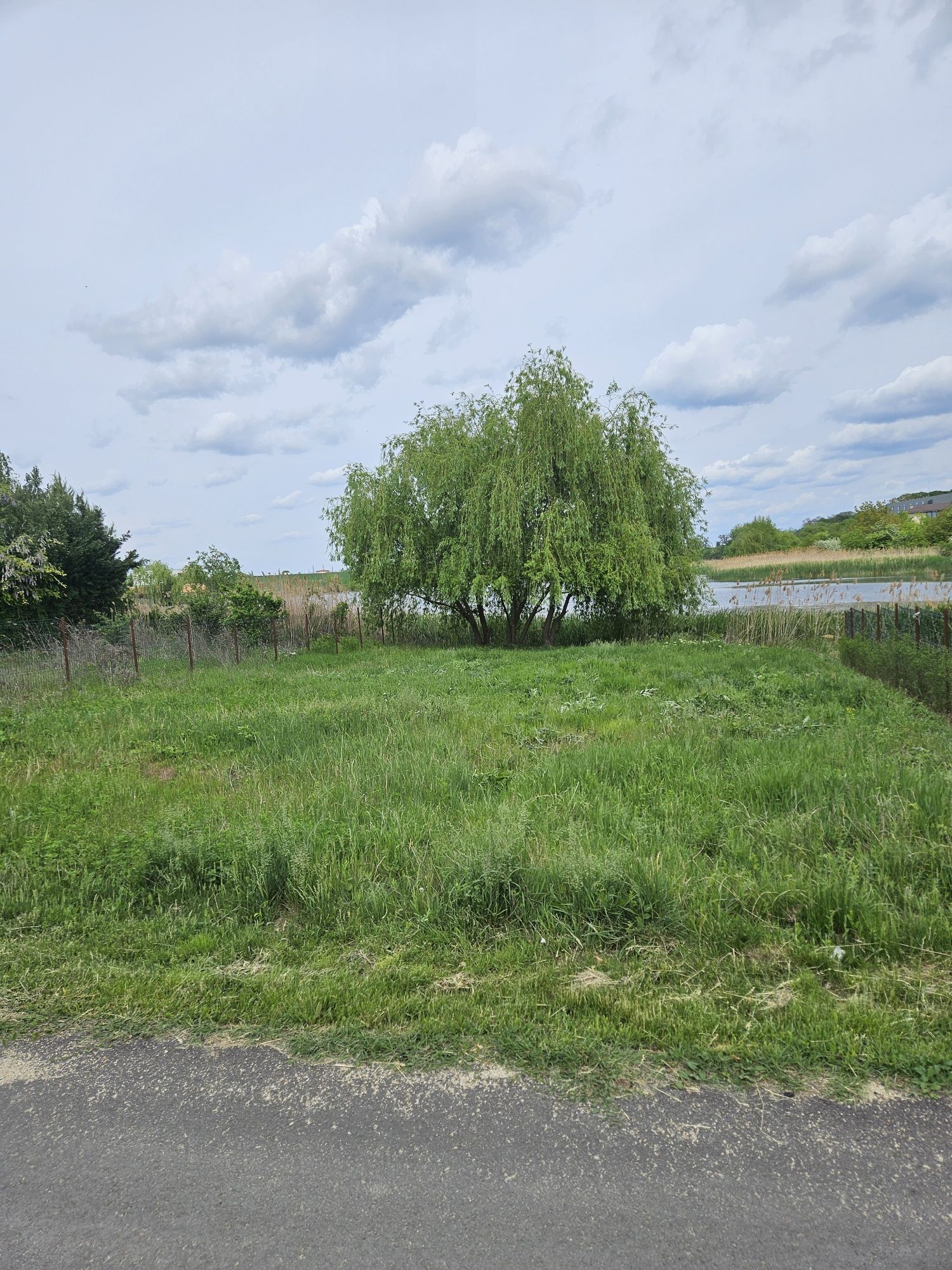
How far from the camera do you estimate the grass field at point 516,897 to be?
3.04 m

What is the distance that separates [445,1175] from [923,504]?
136479 mm

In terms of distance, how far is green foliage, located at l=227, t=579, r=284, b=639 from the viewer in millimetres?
21375

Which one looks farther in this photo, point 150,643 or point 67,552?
point 67,552

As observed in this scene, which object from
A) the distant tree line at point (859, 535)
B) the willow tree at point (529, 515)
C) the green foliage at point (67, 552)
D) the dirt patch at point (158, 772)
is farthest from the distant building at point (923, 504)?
the dirt patch at point (158, 772)

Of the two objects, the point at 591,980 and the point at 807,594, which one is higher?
the point at 807,594

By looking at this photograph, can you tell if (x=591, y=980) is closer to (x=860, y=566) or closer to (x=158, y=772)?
(x=158, y=772)

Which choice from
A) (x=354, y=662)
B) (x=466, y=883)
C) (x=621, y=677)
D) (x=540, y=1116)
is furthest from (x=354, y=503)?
(x=540, y=1116)

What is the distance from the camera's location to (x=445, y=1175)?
7.61 feet

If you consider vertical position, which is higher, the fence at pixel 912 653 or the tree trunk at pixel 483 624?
the tree trunk at pixel 483 624

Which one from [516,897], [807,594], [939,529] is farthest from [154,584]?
[939,529]

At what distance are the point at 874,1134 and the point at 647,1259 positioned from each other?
99cm

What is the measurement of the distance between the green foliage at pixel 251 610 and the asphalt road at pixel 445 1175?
19.4 meters

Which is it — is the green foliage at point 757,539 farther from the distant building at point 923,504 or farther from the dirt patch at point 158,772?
the dirt patch at point 158,772

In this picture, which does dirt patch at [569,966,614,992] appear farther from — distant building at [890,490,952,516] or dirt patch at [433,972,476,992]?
distant building at [890,490,952,516]
